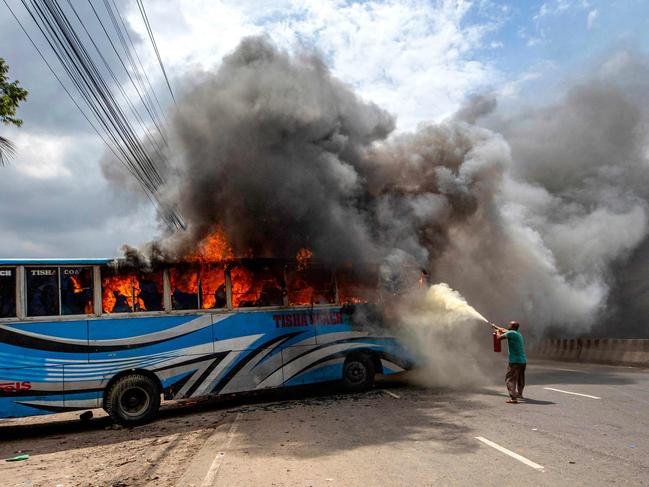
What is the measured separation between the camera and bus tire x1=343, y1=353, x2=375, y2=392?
11.4 meters

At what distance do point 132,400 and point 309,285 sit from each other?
426 cm

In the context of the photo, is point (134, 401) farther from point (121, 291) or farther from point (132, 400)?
point (121, 291)

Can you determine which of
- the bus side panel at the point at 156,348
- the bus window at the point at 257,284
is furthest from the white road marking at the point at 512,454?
the bus side panel at the point at 156,348

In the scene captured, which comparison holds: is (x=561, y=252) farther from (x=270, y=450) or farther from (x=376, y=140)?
(x=270, y=450)

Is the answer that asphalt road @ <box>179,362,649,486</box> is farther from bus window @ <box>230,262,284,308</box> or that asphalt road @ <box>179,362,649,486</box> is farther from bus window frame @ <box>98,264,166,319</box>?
bus window frame @ <box>98,264,166,319</box>

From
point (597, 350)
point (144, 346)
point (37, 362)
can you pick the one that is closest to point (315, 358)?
point (144, 346)

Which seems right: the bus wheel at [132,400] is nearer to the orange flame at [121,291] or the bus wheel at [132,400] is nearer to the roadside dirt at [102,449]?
the roadside dirt at [102,449]

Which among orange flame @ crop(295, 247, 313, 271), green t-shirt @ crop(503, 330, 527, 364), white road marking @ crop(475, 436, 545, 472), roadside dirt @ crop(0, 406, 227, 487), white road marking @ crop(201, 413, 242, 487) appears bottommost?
roadside dirt @ crop(0, 406, 227, 487)

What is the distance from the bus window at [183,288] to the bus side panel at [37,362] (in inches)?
69.9

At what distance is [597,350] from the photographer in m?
16.4

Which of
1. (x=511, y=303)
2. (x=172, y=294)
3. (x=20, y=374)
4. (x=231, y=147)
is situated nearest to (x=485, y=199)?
(x=511, y=303)

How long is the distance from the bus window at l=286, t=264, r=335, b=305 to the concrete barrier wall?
31.6 feet

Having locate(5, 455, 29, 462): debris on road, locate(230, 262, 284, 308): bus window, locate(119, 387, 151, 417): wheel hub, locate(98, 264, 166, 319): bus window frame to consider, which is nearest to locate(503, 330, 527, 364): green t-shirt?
locate(230, 262, 284, 308): bus window

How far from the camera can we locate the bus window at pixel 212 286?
1034cm
